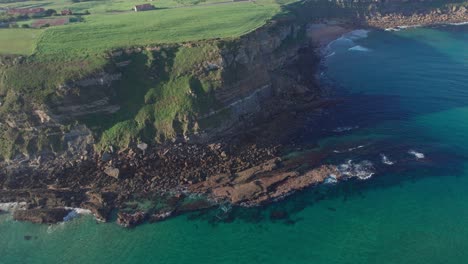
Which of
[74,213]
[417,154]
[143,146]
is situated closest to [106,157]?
[143,146]

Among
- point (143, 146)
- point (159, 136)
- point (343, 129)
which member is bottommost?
point (343, 129)

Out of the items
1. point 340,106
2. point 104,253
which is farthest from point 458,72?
point 104,253

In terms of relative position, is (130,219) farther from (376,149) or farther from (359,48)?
(359,48)

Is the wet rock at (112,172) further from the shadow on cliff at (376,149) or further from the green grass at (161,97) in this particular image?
the shadow on cliff at (376,149)

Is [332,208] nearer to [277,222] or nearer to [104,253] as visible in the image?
[277,222]

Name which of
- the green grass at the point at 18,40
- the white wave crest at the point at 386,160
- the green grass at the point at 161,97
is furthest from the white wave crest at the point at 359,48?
the green grass at the point at 18,40

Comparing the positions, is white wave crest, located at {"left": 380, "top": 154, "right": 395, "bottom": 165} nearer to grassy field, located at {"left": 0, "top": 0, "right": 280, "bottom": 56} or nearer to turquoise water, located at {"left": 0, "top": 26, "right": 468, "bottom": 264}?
turquoise water, located at {"left": 0, "top": 26, "right": 468, "bottom": 264}

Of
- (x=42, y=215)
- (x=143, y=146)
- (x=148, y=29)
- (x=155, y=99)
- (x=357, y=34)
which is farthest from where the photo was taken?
(x=357, y=34)
